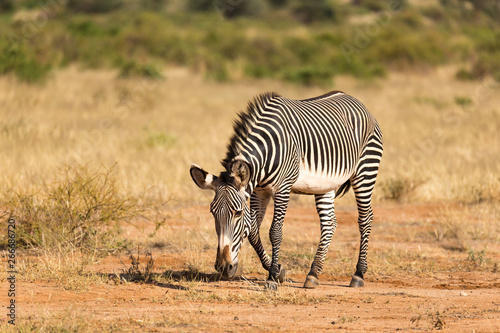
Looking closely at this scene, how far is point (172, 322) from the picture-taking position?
5359 millimetres

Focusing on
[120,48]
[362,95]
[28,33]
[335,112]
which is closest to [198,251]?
[335,112]

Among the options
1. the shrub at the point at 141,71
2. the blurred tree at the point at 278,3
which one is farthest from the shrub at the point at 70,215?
the blurred tree at the point at 278,3

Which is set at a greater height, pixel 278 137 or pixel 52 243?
pixel 278 137

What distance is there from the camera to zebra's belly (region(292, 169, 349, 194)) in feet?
22.3

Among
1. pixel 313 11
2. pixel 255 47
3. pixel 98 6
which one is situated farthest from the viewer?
pixel 98 6

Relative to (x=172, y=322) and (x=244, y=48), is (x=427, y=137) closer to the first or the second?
(x=172, y=322)

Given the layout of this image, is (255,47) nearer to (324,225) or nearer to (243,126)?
(324,225)

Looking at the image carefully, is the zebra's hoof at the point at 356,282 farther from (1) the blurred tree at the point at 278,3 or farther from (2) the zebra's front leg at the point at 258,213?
(1) the blurred tree at the point at 278,3

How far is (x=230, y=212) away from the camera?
19.3 ft

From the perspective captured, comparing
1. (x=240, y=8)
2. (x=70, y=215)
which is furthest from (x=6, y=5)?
(x=70, y=215)

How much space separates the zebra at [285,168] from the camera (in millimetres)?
5918

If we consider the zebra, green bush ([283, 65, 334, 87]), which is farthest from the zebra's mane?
green bush ([283, 65, 334, 87])

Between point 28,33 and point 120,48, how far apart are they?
772 centimetres

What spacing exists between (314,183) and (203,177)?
1.27 meters
